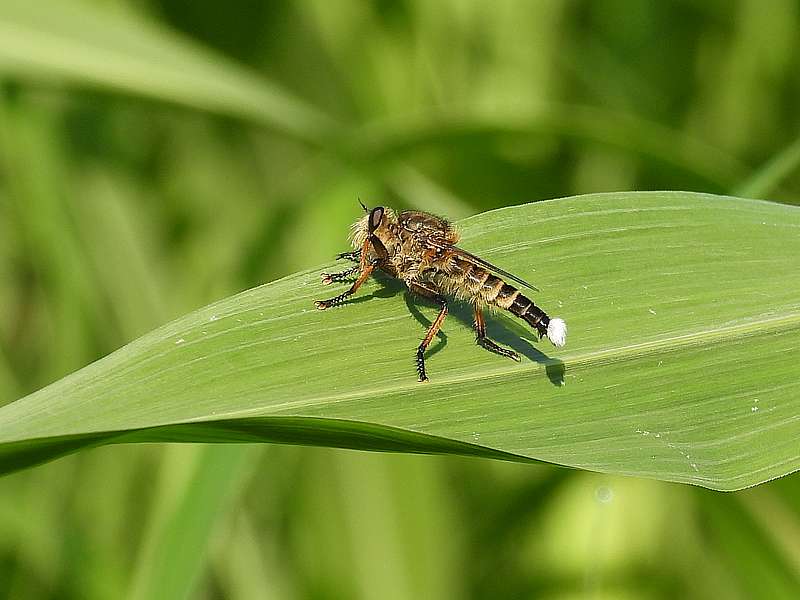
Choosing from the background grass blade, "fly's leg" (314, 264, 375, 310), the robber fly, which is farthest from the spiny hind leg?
the background grass blade

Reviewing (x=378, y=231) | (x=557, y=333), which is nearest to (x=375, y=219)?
(x=378, y=231)

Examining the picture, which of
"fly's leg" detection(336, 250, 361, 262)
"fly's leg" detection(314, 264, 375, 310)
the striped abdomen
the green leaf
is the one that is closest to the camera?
the green leaf

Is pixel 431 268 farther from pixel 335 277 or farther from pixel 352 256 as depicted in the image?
pixel 335 277

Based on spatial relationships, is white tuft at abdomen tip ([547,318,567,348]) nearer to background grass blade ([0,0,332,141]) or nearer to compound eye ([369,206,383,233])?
compound eye ([369,206,383,233])

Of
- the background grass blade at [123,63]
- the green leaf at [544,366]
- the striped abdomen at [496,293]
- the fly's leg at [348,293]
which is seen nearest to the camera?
the green leaf at [544,366]

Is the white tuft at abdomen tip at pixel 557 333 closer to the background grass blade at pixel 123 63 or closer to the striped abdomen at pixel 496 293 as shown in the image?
the striped abdomen at pixel 496 293

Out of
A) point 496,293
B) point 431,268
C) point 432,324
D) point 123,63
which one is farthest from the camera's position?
point 123,63

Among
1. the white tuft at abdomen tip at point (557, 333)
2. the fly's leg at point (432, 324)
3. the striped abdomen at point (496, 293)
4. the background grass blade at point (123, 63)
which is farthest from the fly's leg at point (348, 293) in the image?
the background grass blade at point (123, 63)
